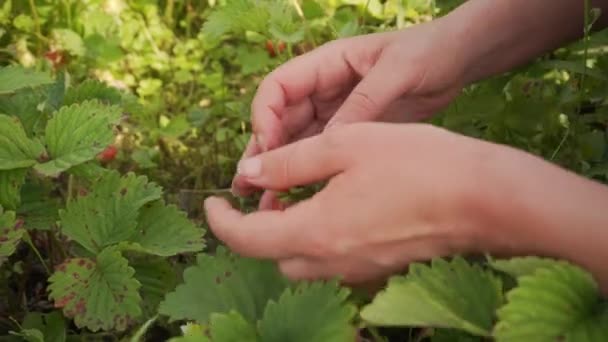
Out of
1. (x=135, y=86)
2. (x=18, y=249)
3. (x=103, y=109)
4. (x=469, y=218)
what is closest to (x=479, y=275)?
(x=469, y=218)

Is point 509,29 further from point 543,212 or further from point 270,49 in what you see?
A: point 270,49

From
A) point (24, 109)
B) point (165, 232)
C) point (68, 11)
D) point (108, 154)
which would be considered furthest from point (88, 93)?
point (68, 11)

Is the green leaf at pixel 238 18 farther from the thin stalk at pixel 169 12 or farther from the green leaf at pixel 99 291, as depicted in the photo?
the thin stalk at pixel 169 12

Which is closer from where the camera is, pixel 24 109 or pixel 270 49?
pixel 24 109

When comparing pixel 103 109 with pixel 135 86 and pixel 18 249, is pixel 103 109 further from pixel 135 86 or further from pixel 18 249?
pixel 135 86

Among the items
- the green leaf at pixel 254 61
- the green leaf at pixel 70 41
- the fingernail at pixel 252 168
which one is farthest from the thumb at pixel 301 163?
the green leaf at pixel 70 41

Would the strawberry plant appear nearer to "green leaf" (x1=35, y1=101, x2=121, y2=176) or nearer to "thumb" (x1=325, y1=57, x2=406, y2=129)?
"green leaf" (x1=35, y1=101, x2=121, y2=176)

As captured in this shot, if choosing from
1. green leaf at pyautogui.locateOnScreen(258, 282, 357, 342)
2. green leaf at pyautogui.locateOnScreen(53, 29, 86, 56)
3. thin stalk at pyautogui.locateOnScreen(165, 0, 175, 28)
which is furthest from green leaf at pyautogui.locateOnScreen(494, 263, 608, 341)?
thin stalk at pyautogui.locateOnScreen(165, 0, 175, 28)
